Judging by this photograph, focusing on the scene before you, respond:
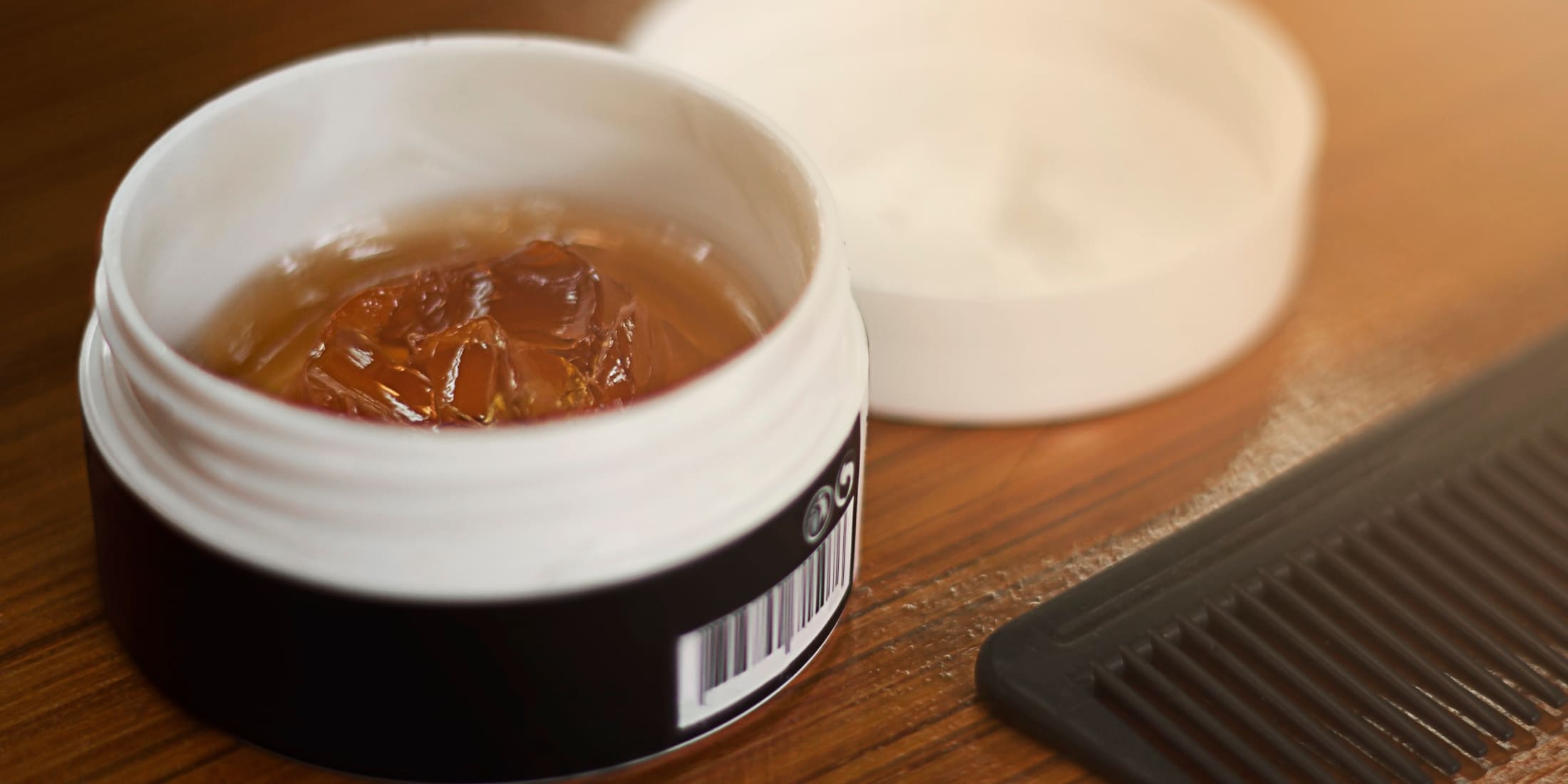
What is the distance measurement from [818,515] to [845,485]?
2 centimetres

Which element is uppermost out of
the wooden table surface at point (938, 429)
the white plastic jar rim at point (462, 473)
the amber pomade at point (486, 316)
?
the white plastic jar rim at point (462, 473)

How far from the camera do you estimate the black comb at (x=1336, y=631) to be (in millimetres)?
608

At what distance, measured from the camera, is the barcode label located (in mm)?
567

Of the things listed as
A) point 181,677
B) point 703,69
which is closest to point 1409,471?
point 703,69

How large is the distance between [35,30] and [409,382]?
21.1 inches

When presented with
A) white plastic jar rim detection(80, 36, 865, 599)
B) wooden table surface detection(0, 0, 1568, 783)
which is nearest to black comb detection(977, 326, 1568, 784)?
wooden table surface detection(0, 0, 1568, 783)

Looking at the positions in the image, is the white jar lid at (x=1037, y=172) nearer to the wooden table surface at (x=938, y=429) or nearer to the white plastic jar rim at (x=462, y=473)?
the wooden table surface at (x=938, y=429)

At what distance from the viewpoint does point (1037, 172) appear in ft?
3.02

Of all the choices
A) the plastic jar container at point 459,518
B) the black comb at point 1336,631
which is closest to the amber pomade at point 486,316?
the plastic jar container at point 459,518

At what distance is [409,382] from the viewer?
624 mm

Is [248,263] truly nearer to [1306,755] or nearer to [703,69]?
[703,69]

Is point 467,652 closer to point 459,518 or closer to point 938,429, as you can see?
point 459,518

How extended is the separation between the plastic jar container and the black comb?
106 mm

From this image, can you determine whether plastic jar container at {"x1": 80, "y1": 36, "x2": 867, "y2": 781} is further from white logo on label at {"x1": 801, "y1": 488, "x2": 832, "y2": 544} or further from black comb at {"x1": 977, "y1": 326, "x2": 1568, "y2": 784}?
black comb at {"x1": 977, "y1": 326, "x2": 1568, "y2": 784}
